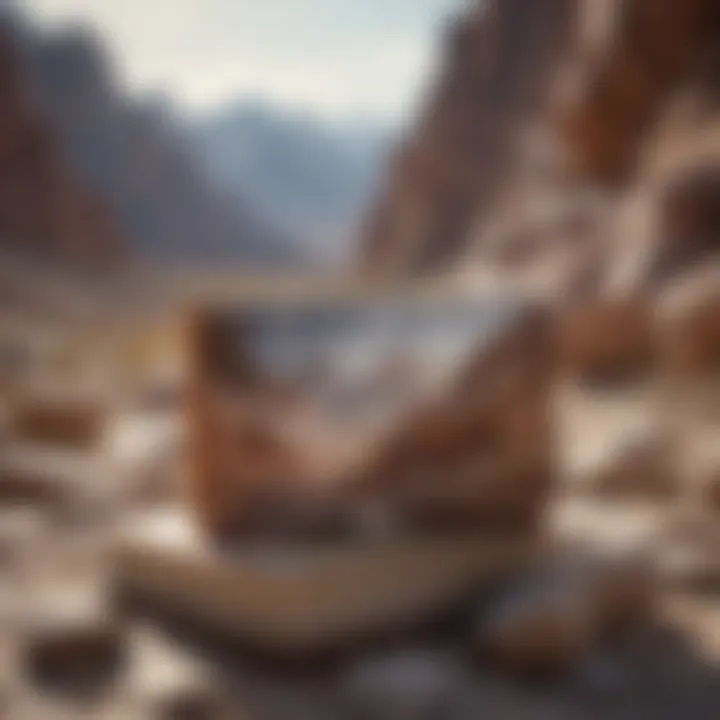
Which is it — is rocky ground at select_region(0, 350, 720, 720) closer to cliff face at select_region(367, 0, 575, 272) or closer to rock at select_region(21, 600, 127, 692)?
rock at select_region(21, 600, 127, 692)

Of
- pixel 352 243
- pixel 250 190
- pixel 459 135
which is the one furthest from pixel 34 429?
pixel 250 190

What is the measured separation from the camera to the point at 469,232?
25.6 metres

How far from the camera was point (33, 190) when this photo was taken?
31109mm

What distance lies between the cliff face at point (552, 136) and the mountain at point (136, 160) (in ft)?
40.1

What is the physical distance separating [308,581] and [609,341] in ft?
19.4

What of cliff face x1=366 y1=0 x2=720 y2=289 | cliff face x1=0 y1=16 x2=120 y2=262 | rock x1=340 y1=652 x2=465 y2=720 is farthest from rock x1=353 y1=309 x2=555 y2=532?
cliff face x1=0 y1=16 x2=120 y2=262

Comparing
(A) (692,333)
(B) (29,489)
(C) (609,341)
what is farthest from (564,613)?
(C) (609,341)

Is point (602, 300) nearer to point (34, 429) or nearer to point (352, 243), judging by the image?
point (34, 429)

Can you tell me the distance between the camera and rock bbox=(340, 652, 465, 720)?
3.53 metres

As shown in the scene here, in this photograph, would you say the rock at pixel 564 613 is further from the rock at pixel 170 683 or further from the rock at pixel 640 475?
the rock at pixel 640 475

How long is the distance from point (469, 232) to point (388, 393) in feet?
71.7

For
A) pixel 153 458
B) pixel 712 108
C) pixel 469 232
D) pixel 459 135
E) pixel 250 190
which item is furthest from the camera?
pixel 250 190

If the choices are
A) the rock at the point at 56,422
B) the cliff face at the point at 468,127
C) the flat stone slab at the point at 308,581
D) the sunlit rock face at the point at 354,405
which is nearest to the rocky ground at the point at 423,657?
the flat stone slab at the point at 308,581

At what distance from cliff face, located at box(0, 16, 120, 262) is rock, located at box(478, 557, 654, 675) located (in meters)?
29.0
